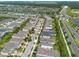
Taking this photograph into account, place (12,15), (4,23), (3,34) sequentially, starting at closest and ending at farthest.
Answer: (3,34), (4,23), (12,15)

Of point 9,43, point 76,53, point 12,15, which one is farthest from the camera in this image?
point 12,15

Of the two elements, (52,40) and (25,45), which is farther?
(52,40)

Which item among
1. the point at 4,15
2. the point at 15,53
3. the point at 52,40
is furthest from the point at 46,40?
the point at 4,15

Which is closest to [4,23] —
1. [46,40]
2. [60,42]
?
[46,40]

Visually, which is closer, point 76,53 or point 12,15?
point 76,53

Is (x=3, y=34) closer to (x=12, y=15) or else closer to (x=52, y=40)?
(x=52, y=40)

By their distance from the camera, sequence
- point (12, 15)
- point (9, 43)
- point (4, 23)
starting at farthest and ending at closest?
1. point (12, 15)
2. point (4, 23)
3. point (9, 43)

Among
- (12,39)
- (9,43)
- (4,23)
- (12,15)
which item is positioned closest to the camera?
(9,43)

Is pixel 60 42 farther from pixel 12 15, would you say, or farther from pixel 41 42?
pixel 12 15
